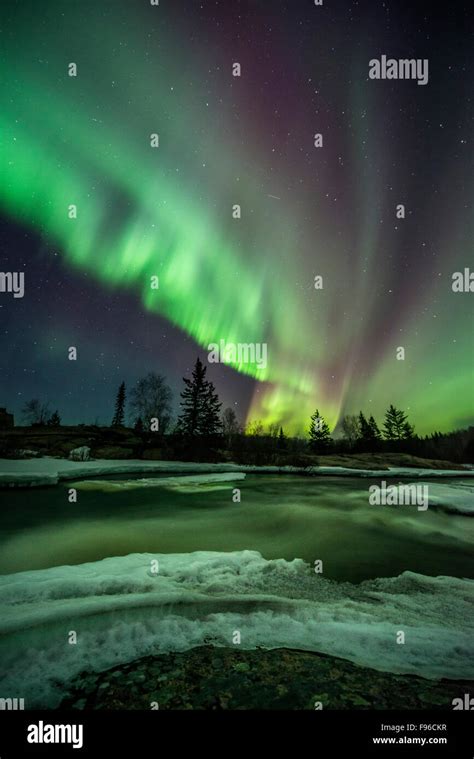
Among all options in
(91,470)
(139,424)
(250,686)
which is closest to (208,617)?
(250,686)

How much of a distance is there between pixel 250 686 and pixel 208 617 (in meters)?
1.76

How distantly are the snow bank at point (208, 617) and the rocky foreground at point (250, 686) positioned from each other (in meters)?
0.25

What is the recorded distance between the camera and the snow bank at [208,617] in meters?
3.85

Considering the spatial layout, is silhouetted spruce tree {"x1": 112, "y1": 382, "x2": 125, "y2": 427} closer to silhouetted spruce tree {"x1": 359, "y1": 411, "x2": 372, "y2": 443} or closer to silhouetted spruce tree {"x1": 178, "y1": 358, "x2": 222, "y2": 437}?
silhouetted spruce tree {"x1": 178, "y1": 358, "x2": 222, "y2": 437}

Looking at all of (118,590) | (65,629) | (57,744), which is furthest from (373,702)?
(118,590)

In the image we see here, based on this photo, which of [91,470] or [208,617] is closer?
[208,617]

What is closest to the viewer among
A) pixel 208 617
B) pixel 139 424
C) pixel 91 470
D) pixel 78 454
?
pixel 208 617

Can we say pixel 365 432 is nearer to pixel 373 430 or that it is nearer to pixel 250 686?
pixel 373 430

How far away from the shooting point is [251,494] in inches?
834

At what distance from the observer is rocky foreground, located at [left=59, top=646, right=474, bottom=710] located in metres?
3.10

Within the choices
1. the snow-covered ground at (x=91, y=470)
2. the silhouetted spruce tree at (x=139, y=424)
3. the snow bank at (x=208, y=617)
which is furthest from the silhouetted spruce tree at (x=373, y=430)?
the snow bank at (x=208, y=617)

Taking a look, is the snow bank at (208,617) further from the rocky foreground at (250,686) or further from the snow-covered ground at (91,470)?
the snow-covered ground at (91,470)

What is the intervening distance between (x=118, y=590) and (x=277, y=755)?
371cm

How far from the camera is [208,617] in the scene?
4.86 meters
